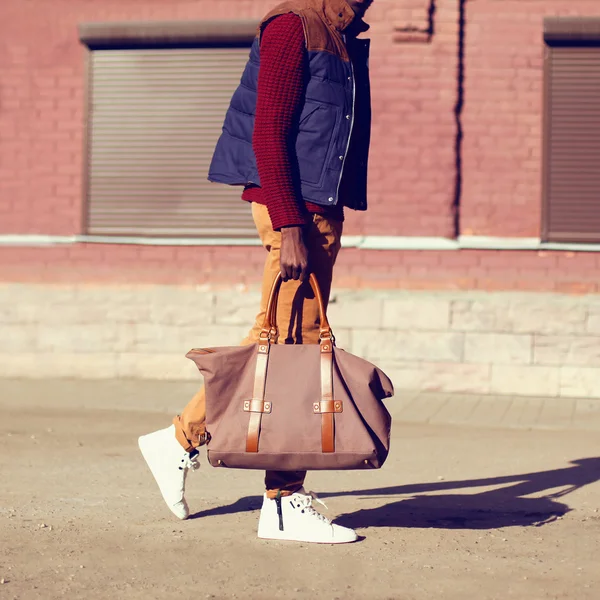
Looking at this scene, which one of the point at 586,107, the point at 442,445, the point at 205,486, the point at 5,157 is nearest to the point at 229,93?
the point at 5,157

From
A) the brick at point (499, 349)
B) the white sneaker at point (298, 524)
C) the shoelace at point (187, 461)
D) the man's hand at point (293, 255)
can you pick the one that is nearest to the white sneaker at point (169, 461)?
the shoelace at point (187, 461)

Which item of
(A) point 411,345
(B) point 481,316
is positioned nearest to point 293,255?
(A) point 411,345

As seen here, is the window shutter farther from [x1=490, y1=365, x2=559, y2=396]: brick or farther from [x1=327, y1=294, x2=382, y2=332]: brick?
[x1=490, y1=365, x2=559, y2=396]: brick

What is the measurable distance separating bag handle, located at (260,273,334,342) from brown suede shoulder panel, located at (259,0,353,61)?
84 centimetres

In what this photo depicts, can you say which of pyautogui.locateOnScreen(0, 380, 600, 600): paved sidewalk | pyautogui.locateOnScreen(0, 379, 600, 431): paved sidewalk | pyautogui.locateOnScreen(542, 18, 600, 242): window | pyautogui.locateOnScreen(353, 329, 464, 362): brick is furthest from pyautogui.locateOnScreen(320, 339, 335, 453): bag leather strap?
pyautogui.locateOnScreen(542, 18, 600, 242): window

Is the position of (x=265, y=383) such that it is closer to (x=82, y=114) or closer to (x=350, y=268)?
(x=350, y=268)

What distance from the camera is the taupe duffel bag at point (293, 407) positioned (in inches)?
156

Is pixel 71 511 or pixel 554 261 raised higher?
pixel 554 261

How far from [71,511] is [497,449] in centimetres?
296

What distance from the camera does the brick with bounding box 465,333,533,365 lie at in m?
9.83

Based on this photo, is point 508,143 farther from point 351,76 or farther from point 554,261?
point 351,76

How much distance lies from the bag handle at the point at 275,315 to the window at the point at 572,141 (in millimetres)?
6537

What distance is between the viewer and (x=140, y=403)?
892 cm

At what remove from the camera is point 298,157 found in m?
4.22
